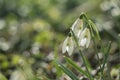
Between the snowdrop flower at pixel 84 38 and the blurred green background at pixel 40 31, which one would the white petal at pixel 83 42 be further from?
the blurred green background at pixel 40 31

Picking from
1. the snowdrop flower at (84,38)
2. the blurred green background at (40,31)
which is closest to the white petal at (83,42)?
the snowdrop flower at (84,38)

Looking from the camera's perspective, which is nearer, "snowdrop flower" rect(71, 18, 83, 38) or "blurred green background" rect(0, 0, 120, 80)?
"snowdrop flower" rect(71, 18, 83, 38)

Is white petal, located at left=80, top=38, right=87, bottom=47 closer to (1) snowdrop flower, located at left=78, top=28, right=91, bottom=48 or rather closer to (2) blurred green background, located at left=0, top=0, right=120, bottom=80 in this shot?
(1) snowdrop flower, located at left=78, top=28, right=91, bottom=48

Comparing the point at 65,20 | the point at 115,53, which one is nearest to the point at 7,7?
the point at 65,20

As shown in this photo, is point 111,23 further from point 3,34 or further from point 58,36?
point 3,34

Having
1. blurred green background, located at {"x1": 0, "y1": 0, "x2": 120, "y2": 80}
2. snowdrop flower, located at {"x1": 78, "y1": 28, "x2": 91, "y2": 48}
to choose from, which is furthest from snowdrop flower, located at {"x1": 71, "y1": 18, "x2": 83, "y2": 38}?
blurred green background, located at {"x1": 0, "y1": 0, "x2": 120, "y2": 80}

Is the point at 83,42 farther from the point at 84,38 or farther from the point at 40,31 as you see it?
the point at 40,31

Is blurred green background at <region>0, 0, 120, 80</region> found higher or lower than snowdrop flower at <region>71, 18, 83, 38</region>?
higher

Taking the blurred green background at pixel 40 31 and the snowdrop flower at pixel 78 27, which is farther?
the blurred green background at pixel 40 31

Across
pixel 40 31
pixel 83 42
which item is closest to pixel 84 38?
pixel 83 42
